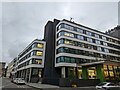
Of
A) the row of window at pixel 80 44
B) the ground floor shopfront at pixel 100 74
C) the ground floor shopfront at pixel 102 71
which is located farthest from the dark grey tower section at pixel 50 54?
the ground floor shopfront at pixel 100 74

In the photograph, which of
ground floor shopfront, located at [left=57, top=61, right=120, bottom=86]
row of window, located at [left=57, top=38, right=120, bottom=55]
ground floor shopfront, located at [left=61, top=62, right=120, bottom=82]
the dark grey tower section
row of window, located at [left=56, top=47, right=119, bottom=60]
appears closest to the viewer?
ground floor shopfront, located at [left=57, top=61, right=120, bottom=86]

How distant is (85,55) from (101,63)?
16.4 m

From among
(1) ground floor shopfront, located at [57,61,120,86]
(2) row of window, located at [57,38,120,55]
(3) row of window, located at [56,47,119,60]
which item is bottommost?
(1) ground floor shopfront, located at [57,61,120,86]

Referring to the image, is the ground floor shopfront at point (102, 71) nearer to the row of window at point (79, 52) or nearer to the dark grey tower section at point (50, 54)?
the dark grey tower section at point (50, 54)

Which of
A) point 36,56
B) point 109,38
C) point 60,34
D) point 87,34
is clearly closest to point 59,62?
point 60,34

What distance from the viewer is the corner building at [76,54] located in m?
34.9

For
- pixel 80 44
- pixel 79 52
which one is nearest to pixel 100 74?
pixel 79 52

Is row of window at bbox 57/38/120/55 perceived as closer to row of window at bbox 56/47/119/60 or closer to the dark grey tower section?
row of window at bbox 56/47/119/60

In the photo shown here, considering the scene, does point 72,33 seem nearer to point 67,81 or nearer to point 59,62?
point 59,62

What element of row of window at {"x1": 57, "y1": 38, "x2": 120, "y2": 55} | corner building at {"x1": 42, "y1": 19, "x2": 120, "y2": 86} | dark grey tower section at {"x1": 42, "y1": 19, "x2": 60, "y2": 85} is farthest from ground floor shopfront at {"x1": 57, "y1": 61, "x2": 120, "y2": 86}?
dark grey tower section at {"x1": 42, "y1": 19, "x2": 60, "y2": 85}

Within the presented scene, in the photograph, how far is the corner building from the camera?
34.9m

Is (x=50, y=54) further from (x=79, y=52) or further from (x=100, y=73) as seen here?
(x=100, y=73)

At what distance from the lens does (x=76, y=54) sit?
45.8 m

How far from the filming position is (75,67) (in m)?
44.6
